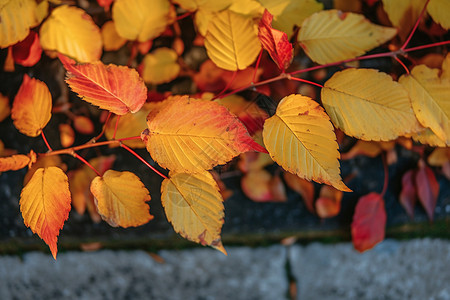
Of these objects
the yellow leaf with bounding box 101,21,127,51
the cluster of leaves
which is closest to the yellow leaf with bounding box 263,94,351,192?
the cluster of leaves

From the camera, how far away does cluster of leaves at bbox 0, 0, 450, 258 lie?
0.48 metres

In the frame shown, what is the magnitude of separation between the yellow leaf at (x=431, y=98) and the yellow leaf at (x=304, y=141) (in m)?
0.18

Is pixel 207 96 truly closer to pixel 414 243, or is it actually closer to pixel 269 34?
pixel 269 34

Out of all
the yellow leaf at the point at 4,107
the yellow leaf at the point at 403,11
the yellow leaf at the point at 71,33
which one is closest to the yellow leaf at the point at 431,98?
the yellow leaf at the point at 403,11

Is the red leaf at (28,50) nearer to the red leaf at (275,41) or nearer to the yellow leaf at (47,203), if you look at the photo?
the yellow leaf at (47,203)

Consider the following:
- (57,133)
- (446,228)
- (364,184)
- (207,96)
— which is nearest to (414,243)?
(446,228)

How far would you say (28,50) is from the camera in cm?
67

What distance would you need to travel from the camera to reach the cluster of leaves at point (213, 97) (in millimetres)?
477

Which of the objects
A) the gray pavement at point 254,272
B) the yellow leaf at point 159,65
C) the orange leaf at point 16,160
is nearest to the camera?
the orange leaf at point 16,160

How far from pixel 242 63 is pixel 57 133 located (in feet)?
1.54

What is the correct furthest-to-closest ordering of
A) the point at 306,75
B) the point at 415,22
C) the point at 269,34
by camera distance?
1. the point at 306,75
2. the point at 415,22
3. the point at 269,34

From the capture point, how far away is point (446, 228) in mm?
812

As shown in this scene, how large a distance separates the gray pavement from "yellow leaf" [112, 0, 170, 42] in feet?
1.64

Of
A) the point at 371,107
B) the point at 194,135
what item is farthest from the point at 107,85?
the point at 371,107
